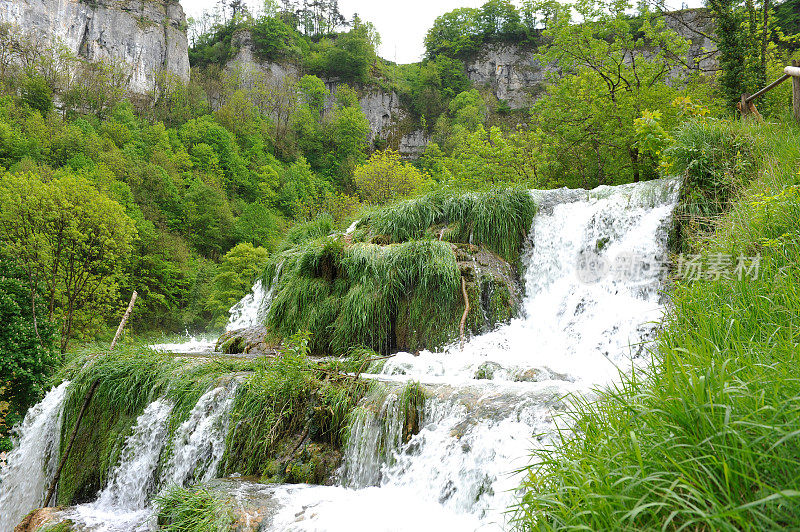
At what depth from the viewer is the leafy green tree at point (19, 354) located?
9.19 meters

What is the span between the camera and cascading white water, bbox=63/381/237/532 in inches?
164

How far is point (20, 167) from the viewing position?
22625mm

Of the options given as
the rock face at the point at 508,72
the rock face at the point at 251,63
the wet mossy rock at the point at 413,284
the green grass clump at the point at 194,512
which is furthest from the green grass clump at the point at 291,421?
the rock face at the point at 251,63

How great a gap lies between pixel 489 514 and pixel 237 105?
43333 millimetres

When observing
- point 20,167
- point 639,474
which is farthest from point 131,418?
point 20,167

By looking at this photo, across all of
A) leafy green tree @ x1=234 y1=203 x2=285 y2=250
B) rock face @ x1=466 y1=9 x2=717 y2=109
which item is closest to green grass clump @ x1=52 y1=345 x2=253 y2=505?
leafy green tree @ x1=234 y1=203 x2=285 y2=250

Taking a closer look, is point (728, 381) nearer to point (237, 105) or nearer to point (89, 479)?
point (89, 479)

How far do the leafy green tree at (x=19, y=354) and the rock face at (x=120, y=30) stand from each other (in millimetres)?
35815

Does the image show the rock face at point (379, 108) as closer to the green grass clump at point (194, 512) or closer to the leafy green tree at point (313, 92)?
the leafy green tree at point (313, 92)

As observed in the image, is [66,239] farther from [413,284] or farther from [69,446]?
[413,284]

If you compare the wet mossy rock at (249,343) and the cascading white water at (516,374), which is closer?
the cascading white water at (516,374)

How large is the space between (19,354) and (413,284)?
28.1ft

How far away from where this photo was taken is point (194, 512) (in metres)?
3.00

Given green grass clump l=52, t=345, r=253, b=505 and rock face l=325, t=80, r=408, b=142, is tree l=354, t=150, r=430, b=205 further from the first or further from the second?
rock face l=325, t=80, r=408, b=142
